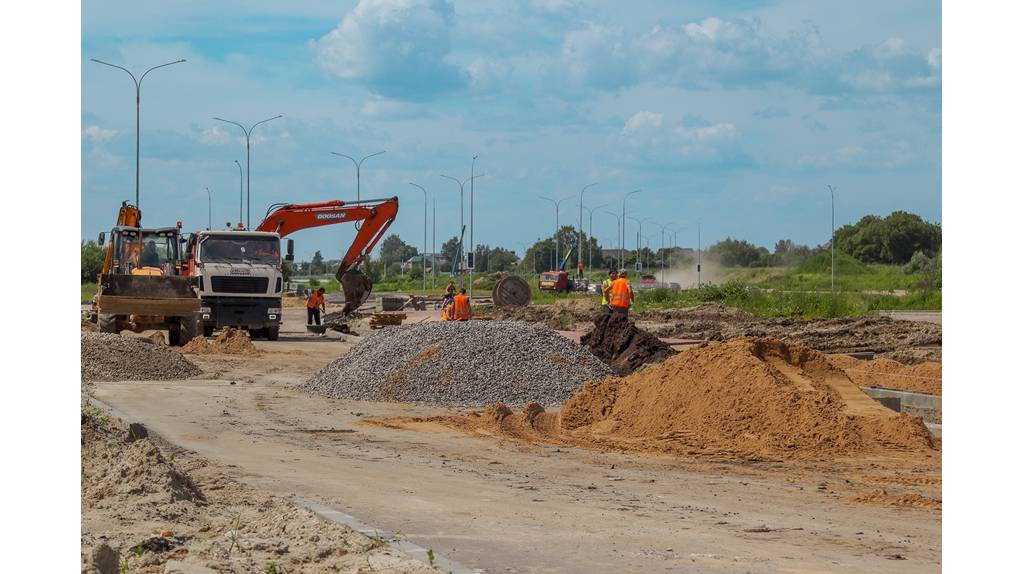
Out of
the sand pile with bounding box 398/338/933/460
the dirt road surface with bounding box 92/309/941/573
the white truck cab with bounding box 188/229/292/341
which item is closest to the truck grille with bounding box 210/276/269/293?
the white truck cab with bounding box 188/229/292/341

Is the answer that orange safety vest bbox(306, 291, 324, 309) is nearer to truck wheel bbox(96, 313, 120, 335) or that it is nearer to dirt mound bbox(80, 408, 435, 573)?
truck wheel bbox(96, 313, 120, 335)

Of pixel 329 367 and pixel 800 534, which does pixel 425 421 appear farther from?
pixel 800 534

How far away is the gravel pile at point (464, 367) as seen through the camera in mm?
17938

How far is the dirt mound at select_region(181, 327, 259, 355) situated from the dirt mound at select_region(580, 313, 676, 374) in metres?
8.80

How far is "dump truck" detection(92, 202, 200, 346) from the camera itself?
88.9 ft

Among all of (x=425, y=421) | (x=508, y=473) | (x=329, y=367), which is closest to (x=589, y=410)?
(x=425, y=421)

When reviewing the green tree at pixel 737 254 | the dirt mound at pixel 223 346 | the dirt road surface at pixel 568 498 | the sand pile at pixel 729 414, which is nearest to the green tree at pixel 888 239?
the green tree at pixel 737 254

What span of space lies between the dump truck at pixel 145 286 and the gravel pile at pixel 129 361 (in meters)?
4.81

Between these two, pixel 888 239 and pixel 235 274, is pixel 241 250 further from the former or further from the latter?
pixel 888 239

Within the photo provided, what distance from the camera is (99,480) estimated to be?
8766mm

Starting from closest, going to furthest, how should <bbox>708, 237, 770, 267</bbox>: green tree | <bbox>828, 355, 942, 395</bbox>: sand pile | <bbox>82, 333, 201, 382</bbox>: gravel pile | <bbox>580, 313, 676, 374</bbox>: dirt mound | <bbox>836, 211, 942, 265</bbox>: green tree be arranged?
<bbox>828, 355, 942, 395</bbox>: sand pile → <bbox>82, 333, 201, 382</bbox>: gravel pile → <bbox>580, 313, 676, 374</bbox>: dirt mound → <bbox>836, 211, 942, 265</bbox>: green tree → <bbox>708, 237, 770, 267</bbox>: green tree

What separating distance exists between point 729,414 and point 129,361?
12.2 metres

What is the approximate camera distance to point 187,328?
1118 inches
